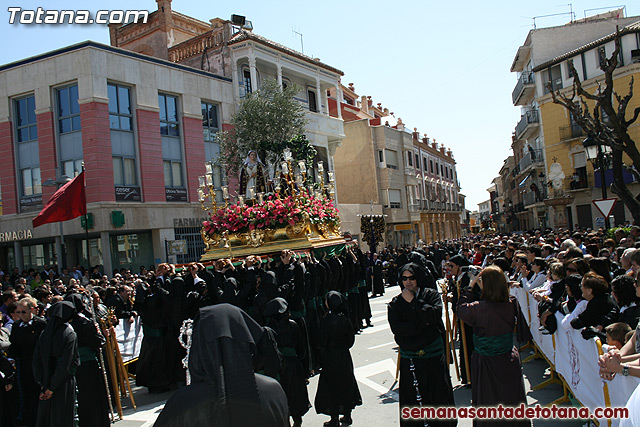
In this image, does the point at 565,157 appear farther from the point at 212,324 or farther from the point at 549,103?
the point at 212,324

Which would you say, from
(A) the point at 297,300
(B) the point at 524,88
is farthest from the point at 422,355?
(B) the point at 524,88

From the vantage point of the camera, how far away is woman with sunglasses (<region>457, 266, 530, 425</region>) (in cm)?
531

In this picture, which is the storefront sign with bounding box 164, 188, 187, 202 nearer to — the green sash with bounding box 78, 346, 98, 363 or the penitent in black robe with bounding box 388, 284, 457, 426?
the green sash with bounding box 78, 346, 98, 363

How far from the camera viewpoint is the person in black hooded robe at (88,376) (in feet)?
21.8

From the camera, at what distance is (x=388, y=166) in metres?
45.5

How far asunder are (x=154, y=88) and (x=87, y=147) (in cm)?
408

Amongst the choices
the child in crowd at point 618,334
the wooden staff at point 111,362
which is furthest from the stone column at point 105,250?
the child in crowd at point 618,334

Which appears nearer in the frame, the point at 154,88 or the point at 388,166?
the point at 154,88

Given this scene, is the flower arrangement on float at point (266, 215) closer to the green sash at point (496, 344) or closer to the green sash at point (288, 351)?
the green sash at point (288, 351)

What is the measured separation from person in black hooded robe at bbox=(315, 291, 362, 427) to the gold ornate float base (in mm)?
4933

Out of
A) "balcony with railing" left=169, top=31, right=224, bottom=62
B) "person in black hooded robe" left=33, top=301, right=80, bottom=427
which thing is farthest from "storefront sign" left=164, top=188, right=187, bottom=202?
"person in black hooded robe" left=33, top=301, right=80, bottom=427

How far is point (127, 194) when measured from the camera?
22.8 meters

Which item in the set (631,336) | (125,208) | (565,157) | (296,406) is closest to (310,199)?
(296,406)

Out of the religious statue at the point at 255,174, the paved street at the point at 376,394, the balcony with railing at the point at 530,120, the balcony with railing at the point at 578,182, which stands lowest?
the paved street at the point at 376,394
